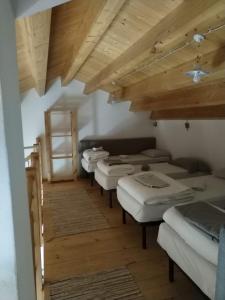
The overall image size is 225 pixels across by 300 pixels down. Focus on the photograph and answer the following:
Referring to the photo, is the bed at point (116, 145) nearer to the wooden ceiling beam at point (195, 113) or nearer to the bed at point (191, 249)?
the wooden ceiling beam at point (195, 113)

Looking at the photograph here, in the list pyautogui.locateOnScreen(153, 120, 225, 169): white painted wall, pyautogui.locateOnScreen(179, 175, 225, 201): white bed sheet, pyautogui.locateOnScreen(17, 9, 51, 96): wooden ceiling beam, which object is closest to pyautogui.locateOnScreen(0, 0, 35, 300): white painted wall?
pyautogui.locateOnScreen(17, 9, 51, 96): wooden ceiling beam

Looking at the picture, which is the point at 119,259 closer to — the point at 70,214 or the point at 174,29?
the point at 70,214

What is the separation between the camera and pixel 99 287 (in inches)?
95.0

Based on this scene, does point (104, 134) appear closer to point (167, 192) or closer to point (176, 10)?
point (167, 192)

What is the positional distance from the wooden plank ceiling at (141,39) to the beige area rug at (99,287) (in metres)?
2.12

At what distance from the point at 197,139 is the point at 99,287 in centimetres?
337

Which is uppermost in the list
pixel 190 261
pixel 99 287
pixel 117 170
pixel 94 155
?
pixel 94 155

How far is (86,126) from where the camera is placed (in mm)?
6355

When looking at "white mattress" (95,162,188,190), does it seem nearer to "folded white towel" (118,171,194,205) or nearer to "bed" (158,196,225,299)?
"folded white towel" (118,171,194,205)

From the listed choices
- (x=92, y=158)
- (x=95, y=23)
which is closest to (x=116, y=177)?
(x=92, y=158)

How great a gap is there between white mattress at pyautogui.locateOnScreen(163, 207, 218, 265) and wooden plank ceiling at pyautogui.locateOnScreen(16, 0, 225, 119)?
1.37 metres

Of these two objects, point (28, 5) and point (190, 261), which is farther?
point (190, 261)

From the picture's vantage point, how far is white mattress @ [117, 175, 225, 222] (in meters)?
2.89

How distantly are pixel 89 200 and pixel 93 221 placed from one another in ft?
3.11
